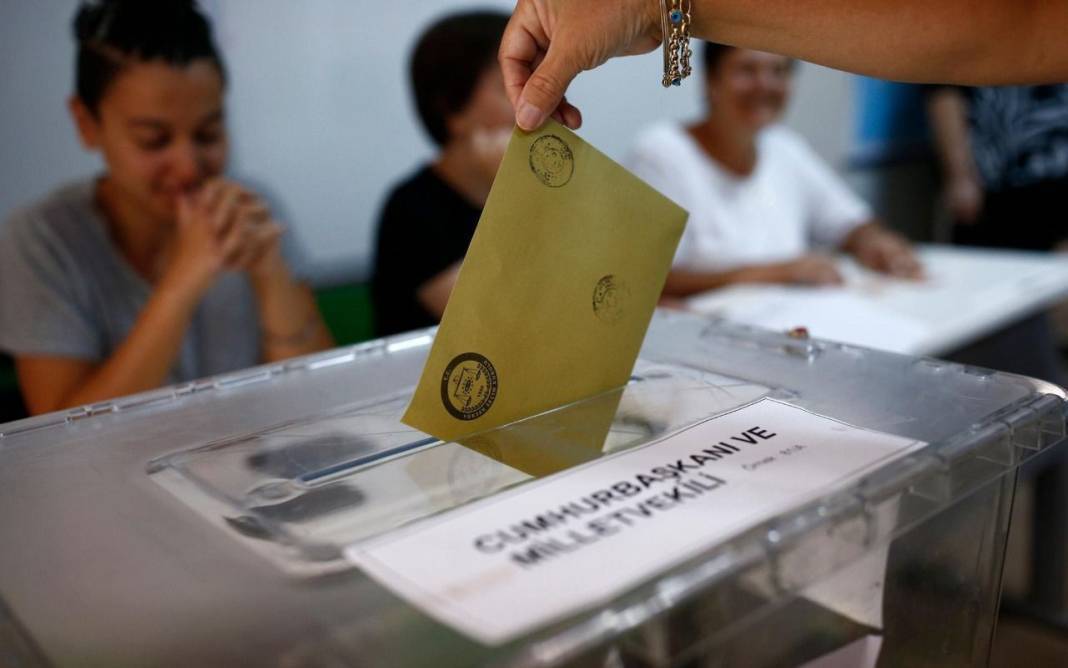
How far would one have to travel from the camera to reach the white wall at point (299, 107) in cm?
113

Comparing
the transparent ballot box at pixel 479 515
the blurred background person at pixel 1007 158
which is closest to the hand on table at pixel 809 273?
the transparent ballot box at pixel 479 515

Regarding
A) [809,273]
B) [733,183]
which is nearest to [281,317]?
[809,273]

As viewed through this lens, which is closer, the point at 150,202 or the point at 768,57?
the point at 150,202

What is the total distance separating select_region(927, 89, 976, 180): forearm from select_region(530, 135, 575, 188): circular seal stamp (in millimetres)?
3279

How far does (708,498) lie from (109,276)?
1.03m

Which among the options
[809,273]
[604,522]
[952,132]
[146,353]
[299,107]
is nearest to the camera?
A: [604,522]

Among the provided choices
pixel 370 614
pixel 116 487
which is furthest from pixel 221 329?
pixel 370 614

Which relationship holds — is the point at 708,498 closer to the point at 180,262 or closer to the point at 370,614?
the point at 370,614

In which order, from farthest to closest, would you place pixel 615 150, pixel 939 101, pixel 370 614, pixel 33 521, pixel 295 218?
1. pixel 939 101
2. pixel 615 150
3. pixel 295 218
4. pixel 33 521
5. pixel 370 614

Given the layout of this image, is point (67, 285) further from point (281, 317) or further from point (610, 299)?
point (610, 299)

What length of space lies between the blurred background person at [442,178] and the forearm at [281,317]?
0.26 m

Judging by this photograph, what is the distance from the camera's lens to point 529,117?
556mm

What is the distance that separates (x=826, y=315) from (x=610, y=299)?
106cm

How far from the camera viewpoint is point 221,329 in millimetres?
1315
